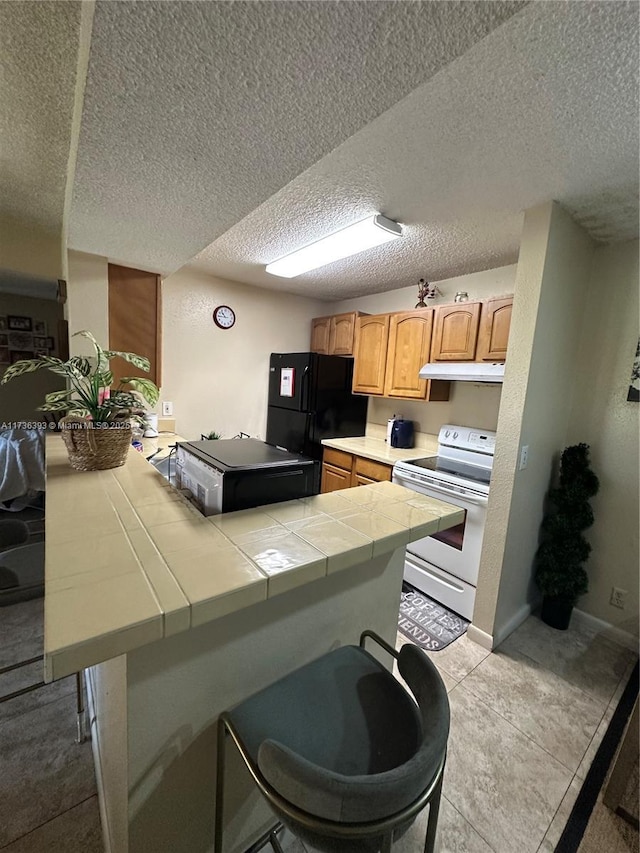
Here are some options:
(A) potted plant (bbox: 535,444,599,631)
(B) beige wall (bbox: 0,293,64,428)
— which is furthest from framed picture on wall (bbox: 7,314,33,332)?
Answer: (A) potted plant (bbox: 535,444,599,631)

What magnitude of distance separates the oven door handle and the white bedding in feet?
7.07

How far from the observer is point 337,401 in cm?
347

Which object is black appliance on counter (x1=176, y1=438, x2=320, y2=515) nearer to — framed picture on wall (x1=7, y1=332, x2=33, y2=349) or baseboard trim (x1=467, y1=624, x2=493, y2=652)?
framed picture on wall (x1=7, y1=332, x2=33, y2=349)

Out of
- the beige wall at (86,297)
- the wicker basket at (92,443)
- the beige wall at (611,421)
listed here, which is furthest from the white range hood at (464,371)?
the beige wall at (86,297)

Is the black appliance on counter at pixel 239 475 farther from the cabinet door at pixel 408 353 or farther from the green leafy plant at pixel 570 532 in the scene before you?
the cabinet door at pixel 408 353

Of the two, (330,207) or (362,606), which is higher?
(330,207)

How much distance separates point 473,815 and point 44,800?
1.52 meters

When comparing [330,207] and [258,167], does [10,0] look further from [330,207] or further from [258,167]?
[330,207]

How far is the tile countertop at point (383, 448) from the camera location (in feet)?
9.43

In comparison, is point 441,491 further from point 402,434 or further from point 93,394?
point 93,394

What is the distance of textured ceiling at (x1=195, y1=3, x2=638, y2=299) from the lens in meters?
0.94

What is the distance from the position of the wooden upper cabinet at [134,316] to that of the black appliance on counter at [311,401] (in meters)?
1.23

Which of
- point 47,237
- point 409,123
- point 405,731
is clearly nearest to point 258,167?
point 409,123

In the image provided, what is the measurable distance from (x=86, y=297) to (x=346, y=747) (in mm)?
2815
